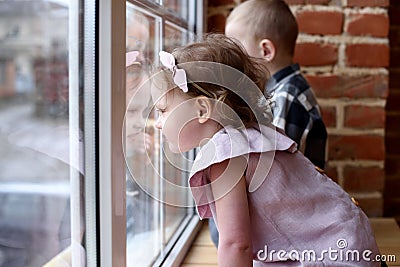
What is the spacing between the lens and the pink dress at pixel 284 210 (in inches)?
31.4

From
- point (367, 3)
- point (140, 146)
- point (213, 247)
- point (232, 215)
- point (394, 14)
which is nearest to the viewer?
point (232, 215)

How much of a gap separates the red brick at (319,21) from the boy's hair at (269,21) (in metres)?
0.17

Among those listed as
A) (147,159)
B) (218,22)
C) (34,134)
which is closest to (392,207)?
(218,22)

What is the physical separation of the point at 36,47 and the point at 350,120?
1.15 m

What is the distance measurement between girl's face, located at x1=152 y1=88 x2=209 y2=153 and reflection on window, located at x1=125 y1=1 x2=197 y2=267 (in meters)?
0.05

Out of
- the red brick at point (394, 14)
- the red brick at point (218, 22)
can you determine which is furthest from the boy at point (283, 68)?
the red brick at point (394, 14)

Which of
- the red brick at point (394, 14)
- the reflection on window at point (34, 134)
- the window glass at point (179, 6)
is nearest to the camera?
the reflection on window at point (34, 134)

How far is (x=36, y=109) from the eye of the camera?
64 cm

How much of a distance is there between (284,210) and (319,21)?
87cm

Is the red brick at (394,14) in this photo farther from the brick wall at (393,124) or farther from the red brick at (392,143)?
the red brick at (392,143)

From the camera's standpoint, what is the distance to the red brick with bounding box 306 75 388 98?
159 centimetres

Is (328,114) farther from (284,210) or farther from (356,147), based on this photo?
(284,210)

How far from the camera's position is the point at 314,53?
157cm

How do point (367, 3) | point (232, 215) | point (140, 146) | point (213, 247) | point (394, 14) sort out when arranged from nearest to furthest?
point (232, 215) < point (140, 146) < point (213, 247) < point (367, 3) < point (394, 14)
